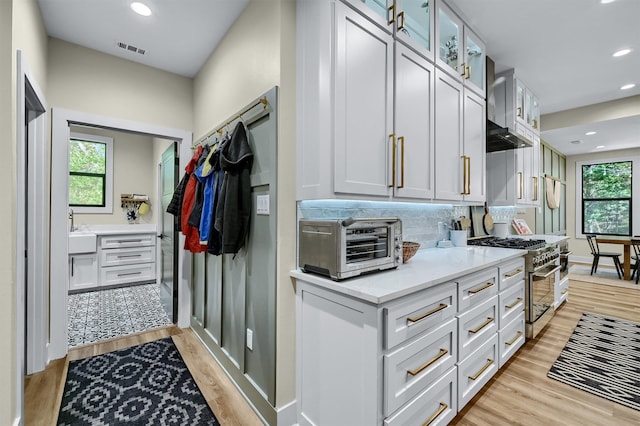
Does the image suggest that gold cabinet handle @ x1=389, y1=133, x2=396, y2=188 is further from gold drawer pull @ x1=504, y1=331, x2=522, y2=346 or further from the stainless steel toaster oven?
gold drawer pull @ x1=504, y1=331, x2=522, y2=346

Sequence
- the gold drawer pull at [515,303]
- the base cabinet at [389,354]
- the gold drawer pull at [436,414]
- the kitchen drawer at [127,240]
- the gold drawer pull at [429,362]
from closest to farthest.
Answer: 1. the base cabinet at [389,354]
2. the gold drawer pull at [429,362]
3. the gold drawer pull at [436,414]
4. the gold drawer pull at [515,303]
5. the kitchen drawer at [127,240]

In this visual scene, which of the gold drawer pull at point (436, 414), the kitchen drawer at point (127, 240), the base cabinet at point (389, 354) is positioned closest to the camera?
the base cabinet at point (389, 354)

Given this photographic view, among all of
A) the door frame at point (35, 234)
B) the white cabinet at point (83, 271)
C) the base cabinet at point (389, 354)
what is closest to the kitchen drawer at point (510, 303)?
the base cabinet at point (389, 354)

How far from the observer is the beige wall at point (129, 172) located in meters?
4.81

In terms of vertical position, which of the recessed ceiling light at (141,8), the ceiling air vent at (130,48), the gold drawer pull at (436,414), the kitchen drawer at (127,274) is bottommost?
the gold drawer pull at (436,414)

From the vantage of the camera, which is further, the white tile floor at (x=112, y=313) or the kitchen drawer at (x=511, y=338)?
the white tile floor at (x=112, y=313)

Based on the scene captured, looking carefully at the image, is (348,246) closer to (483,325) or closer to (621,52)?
(483,325)

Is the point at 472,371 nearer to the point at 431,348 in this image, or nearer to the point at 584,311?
the point at 431,348

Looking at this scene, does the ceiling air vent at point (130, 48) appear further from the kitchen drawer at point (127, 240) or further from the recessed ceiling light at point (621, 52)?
the recessed ceiling light at point (621, 52)

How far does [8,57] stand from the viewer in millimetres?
1427

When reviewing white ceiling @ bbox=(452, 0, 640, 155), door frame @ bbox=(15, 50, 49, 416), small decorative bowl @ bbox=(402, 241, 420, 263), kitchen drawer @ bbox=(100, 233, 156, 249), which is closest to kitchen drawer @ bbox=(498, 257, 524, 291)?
small decorative bowl @ bbox=(402, 241, 420, 263)

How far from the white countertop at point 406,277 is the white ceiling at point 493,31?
77.3 inches

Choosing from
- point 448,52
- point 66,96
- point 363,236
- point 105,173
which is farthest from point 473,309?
point 105,173

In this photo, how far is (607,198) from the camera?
650 cm
